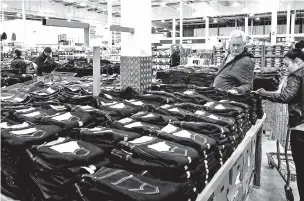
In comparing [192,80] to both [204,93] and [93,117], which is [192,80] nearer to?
[204,93]

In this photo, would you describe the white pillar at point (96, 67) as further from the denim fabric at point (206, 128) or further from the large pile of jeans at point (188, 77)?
the large pile of jeans at point (188, 77)

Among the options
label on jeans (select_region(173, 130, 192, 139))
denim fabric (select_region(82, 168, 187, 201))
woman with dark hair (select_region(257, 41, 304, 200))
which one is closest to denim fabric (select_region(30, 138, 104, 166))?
denim fabric (select_region(82, 168, 187, 201))

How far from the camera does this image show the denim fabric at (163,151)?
1.45m

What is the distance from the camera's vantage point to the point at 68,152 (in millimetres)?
1455

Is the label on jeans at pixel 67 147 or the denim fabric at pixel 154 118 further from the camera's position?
the denim fabric at pixel 154 118

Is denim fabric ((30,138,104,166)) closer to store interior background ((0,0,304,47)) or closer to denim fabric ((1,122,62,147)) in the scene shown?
denim fabric ((1,122,62,147))

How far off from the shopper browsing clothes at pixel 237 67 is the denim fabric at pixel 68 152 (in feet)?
7.89

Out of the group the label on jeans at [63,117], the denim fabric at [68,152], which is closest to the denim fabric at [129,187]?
the denim fabric at [68,152]

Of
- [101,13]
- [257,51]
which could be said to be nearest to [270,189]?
[257,51]

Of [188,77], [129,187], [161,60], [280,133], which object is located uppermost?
[161,60]

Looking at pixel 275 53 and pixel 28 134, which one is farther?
pixel 275 53

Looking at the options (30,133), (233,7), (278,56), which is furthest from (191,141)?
(233,7)

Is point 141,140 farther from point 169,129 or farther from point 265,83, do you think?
point 265,83

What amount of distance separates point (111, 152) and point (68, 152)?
0.21 metres
